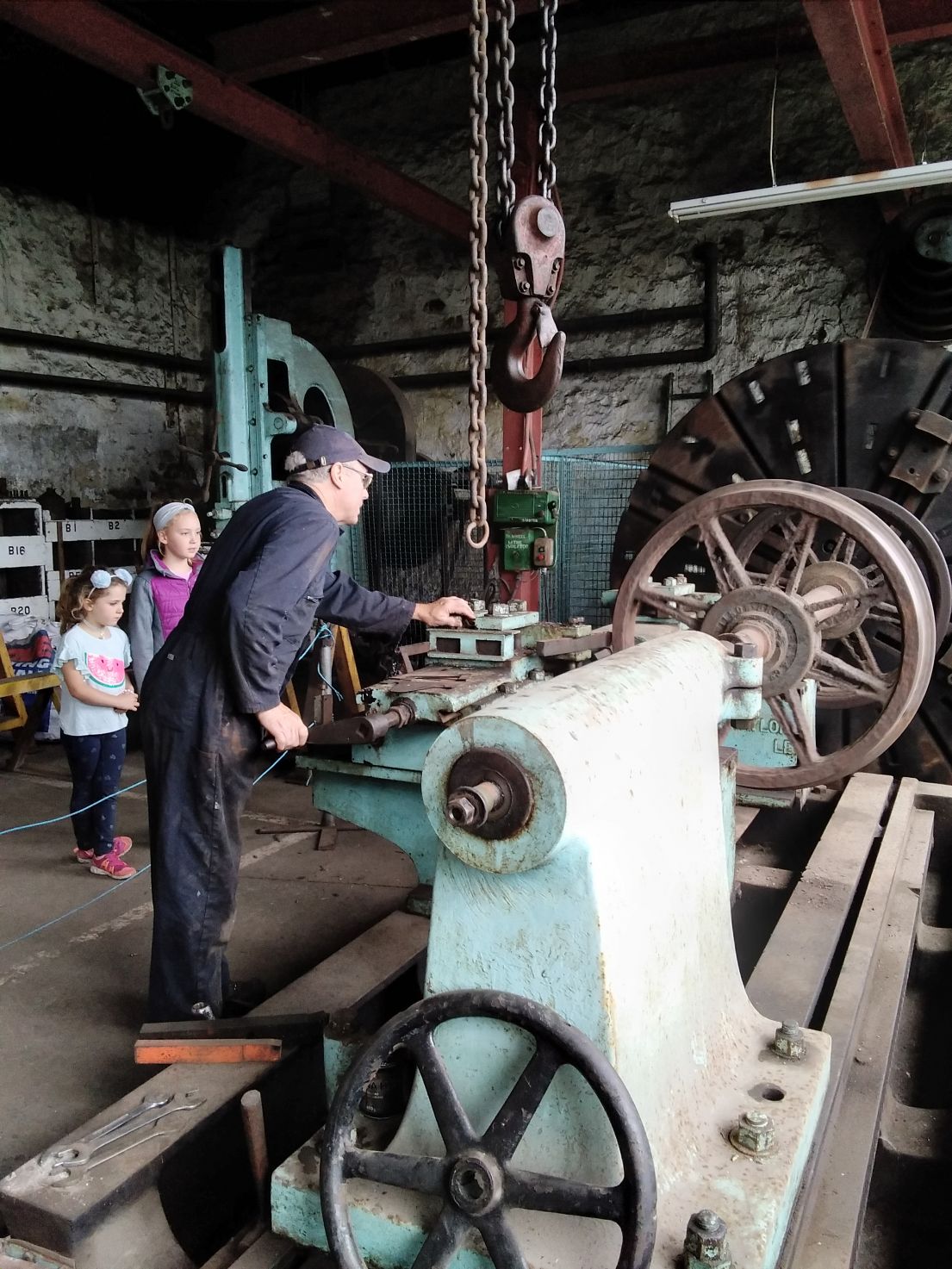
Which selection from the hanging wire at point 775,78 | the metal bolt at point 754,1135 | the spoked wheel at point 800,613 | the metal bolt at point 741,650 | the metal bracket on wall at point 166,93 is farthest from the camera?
the hanging wire at point 775,78

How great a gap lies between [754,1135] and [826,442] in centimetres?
311

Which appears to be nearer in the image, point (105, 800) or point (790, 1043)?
point (790, 1043)

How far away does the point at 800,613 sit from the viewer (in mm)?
2061

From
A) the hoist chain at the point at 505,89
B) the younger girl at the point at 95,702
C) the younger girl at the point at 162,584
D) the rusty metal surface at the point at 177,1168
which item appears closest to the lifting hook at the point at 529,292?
the hoist chain at the point at 505,89

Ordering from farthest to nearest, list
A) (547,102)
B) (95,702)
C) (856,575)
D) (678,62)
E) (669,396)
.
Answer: (669,396) < (678,62) < (95,702) < (856,575) < (547,102)

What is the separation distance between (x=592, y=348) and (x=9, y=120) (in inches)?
161

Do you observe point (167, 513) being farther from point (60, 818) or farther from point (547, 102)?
point (547, 102)

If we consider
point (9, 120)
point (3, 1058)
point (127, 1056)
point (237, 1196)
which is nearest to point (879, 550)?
point (237, 1196)

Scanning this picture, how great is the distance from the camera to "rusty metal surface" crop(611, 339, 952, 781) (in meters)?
3.44

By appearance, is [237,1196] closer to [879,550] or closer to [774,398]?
[879,550]

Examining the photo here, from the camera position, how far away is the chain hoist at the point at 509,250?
1539mm

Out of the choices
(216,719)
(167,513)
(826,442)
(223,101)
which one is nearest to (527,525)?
(826,442)

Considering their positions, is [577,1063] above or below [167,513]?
below

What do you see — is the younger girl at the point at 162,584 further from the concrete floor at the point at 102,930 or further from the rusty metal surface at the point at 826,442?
the rusty metal surface at the point at 826,442
